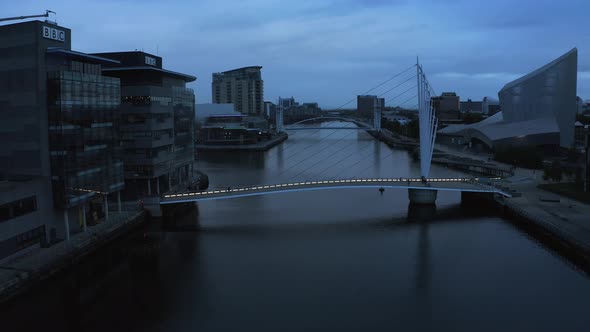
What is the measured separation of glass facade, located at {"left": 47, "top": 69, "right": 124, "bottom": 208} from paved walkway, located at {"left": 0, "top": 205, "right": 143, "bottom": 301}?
0.69m

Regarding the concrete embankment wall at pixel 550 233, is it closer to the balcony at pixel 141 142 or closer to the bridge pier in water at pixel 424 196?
Answer: the bridge pier in water at pixel 424 196

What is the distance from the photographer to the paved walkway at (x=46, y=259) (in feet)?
24.0

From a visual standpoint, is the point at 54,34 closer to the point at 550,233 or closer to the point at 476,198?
the point at 550,233

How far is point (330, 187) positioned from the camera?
492 inches

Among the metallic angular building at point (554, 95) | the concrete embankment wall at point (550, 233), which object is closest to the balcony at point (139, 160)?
the concrete embankment wall at point (550, 233)

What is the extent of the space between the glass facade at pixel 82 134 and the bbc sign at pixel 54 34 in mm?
493

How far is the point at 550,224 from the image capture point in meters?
10.3

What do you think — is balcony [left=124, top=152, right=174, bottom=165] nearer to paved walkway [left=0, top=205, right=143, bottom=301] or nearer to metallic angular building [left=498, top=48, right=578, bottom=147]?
paved walkway [left=0, top=205, right=143, bottom=301]

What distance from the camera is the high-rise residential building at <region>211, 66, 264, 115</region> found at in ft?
221

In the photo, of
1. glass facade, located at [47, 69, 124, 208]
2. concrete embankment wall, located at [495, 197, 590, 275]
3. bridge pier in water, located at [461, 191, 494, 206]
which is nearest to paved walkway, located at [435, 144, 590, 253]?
concrete embankment wall, located at [495, 197, 590, 275]

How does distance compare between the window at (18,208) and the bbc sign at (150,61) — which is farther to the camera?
the bbc sign at (150,61)

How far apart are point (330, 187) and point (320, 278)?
4.47m

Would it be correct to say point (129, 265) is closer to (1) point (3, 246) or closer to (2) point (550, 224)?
(1) point (3, 246)

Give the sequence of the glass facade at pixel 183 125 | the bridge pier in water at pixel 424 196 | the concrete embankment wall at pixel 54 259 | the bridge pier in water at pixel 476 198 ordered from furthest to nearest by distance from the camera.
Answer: the glass facade at pixel 183 125, the bridge pier in water at pixel 476 198, the bridge pier in water at pixel 424 196, the concrete embankment wall at pixel 54 259
